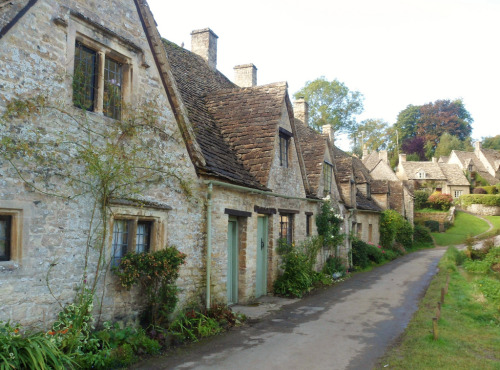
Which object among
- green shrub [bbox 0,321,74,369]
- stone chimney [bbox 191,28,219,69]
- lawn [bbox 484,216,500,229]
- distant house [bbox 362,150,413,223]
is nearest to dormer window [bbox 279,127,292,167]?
stone chimney [bbox 191,28,219,69]

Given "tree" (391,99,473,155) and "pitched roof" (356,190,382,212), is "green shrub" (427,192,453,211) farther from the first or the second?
"tree" (391,99,473,155)

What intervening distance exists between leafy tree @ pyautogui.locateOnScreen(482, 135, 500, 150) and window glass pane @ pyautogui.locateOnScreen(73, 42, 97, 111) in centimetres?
9529

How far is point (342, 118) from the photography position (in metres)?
49.9

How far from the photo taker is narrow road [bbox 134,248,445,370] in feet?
22.3

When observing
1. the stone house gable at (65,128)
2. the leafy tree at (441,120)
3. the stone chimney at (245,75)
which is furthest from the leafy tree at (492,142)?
the stone house gable at (65,128)

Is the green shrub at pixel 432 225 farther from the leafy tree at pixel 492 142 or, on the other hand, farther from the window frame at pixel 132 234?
the leafy tree at pixel 492 142

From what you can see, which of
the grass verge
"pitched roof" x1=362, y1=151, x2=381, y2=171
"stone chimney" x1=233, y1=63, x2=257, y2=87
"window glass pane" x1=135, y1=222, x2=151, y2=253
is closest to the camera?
the grass verge

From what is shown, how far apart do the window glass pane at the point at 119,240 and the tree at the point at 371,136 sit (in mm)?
57033

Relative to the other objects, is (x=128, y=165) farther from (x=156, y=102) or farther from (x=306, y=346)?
(x=306, y=346)

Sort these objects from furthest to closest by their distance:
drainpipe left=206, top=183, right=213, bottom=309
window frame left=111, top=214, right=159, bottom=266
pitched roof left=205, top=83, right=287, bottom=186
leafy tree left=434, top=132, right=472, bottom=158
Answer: leafy tree left=434, top=132, right=472, bottom=158 → pitched roof left=205, top=83, right=287, bottom=186 → drainpipe left=206, top=183, right=213, bottom=309 → window frame left=111, top=214, right=159, bottom=266

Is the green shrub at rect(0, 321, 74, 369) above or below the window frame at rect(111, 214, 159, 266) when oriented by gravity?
below

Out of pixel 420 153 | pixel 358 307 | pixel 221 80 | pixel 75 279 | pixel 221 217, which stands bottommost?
pixel 358 307

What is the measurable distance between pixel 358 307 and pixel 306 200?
5.27 metres

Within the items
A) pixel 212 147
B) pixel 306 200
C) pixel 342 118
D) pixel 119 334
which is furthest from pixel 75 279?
pixel 342 118
